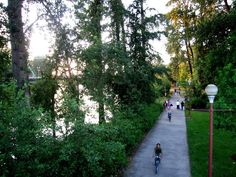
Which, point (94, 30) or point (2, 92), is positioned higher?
point (94, 30)

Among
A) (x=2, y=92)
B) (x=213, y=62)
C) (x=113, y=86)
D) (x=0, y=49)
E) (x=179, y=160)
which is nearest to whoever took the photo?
(x=2, y=92)

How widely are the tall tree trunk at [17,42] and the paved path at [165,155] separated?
20.4 feet

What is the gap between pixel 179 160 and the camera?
1584cm

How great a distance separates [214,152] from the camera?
17.3 m

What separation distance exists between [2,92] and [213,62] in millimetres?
18816

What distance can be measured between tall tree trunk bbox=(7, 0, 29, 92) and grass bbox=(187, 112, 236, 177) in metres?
8.58

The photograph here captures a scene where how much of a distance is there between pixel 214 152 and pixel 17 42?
40.5 feet

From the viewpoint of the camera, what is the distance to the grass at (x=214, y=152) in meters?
14.0

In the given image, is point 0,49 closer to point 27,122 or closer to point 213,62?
point 27,122

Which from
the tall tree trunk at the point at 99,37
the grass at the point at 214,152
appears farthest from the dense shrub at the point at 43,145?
the grass at the point at 214,152

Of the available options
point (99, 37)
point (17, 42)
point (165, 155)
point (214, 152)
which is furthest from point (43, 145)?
point (99, 37)

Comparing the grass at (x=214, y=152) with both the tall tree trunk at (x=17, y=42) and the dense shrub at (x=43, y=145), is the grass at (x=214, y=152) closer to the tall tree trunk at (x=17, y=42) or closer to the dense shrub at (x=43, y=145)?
the dense shrub at (x=43, y=145)

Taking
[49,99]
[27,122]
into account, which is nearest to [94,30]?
[49,99]

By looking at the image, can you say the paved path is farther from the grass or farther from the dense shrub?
the dense shrub
